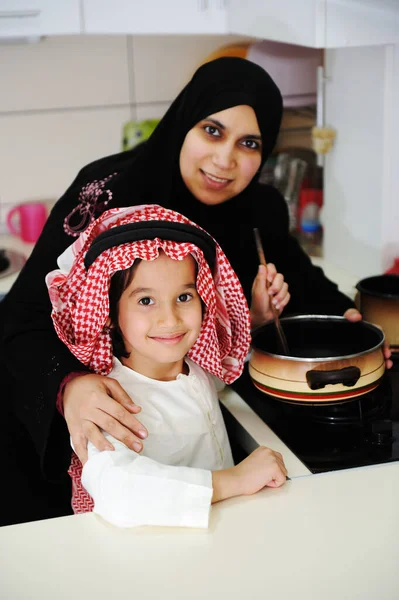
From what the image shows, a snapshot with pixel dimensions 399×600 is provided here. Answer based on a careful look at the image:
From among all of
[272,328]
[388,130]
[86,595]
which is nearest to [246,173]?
[272,328]

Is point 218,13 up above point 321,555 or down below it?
above

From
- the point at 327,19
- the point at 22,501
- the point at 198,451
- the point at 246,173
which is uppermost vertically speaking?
the point at 327,19

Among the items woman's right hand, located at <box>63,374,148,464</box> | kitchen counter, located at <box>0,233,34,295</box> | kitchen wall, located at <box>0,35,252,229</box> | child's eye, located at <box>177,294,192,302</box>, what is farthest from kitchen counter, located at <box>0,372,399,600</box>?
kitchen wall, located at <box>0,35,252,229</box>

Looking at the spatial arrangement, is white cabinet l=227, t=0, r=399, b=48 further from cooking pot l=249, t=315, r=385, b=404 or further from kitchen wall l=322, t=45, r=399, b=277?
cooking pot l=249, t=315, r=385, b=404

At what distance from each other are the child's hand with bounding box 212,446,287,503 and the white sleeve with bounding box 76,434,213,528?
0.03 m

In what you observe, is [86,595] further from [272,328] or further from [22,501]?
[272,328]

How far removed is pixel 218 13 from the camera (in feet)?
7.68

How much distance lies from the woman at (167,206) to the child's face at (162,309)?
10 cm

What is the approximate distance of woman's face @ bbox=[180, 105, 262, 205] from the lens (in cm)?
166

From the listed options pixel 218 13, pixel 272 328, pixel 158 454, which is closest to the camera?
pixel 158 454

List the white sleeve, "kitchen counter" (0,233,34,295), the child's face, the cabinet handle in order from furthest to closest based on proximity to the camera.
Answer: "kitchen counter" (0,233,34,295) → the cabinet handle → the child's face → the white sleeve

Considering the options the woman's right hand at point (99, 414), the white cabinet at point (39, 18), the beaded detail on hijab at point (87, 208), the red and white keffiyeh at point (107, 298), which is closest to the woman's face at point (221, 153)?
the beaded detail on hijab at point (87, 208)

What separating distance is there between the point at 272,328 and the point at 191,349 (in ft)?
0.64

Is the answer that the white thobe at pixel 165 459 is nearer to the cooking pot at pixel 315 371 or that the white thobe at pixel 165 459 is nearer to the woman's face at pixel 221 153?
the cooking pot at pixel 315 371
